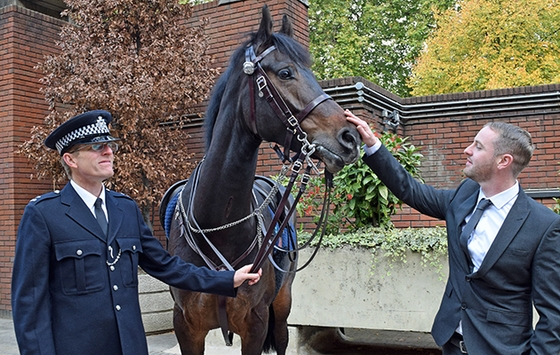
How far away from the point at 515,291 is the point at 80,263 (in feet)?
6.29

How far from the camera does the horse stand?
2.59 meters

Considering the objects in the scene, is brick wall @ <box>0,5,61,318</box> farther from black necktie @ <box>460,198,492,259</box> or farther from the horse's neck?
black necktie @ <box>460,198,492,259</box>

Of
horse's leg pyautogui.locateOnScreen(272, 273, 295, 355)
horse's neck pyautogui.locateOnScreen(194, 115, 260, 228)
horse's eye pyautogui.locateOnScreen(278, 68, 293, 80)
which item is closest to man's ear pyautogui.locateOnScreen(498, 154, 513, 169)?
horse's eye pyautogui.locateOnScreen(278, 68, 293, 80)

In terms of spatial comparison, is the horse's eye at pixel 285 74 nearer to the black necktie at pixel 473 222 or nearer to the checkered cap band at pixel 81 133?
the checkered cap band at pixel 81 133

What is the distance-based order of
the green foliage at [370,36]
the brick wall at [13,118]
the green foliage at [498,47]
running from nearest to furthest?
the brick wall at [13,118] < the green foliage at [498,47] < the green foliage at [370,36]

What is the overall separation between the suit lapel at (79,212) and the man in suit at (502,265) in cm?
129

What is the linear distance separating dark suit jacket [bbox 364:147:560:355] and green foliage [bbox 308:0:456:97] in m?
17.4

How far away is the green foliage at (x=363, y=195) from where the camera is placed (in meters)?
5.59

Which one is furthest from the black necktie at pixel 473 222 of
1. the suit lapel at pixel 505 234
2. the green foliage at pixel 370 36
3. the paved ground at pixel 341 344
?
the green foliage at pixel 370 36

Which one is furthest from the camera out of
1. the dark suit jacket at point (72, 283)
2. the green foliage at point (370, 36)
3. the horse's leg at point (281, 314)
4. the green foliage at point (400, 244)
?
the green foliage at point (370, 36)

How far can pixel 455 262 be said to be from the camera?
2.59 metres

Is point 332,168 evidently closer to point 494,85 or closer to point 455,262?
point 455,262

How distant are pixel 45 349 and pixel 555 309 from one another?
2.11m

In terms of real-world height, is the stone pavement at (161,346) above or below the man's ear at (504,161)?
below
